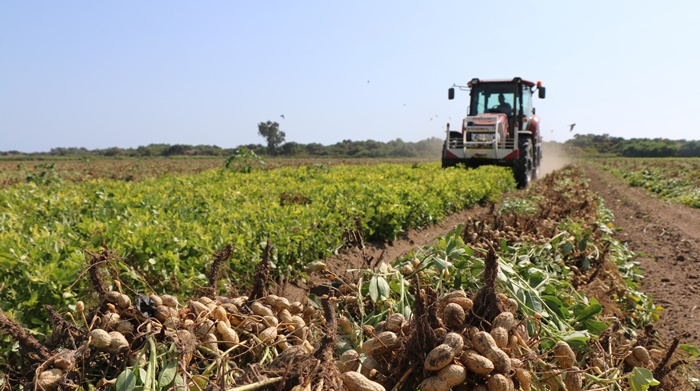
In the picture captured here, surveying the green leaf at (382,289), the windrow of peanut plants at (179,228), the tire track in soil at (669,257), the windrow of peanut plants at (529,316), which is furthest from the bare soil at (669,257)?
the windrow of peanut plants at (179,228)

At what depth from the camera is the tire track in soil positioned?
4.80 m

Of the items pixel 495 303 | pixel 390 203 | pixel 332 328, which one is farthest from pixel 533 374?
pixel 390 203

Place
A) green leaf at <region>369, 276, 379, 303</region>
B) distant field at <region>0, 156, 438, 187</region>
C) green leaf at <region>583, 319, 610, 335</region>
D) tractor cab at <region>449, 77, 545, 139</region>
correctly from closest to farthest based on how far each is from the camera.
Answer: green leaf at <region>369, 276, 379, 303</region> → green leaf at <region>583, 319, 610, 335</region> → distant field at <region>0, 156, 438, 187</region> → tractor cab at <region>449, 77, 545, 139</region>

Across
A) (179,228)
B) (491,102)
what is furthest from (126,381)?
(491,102)

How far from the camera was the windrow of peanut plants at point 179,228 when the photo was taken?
3.10 meters

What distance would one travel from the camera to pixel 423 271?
315 cm

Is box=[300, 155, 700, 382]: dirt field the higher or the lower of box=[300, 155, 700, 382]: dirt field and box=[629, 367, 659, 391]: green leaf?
the lower

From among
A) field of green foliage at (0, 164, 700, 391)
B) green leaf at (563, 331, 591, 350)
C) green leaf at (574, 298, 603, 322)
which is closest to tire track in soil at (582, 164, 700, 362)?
field of green foliage at (0, 164, 700, 391)

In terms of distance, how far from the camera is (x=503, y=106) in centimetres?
1677

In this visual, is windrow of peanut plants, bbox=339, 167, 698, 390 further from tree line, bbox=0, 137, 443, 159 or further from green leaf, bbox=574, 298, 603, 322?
tree line, bbox=0, 137, 443, 159

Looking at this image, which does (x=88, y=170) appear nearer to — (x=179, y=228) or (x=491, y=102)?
(x=491, y=102)

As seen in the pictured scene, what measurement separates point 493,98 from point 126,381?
16.5 m

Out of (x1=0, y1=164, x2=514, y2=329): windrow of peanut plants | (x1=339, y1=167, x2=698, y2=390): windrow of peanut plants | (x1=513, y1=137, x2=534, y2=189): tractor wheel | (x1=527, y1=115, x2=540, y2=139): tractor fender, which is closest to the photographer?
(x1=339, y1=167, x2=698, y2=390): windrow of peanut plants

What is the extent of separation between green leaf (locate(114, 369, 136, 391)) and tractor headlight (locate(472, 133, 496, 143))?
14.4 metres
